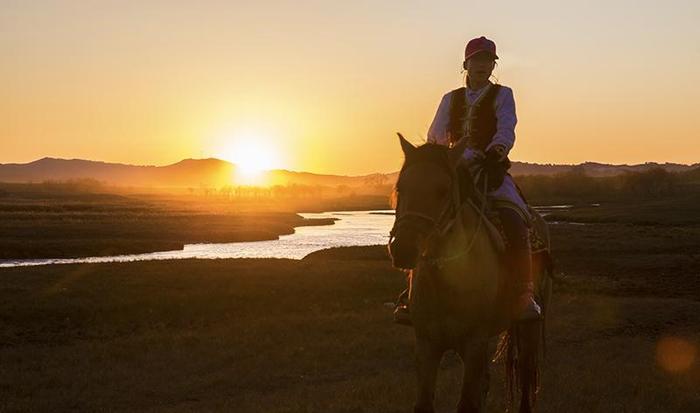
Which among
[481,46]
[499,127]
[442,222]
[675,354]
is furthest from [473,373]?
[675,354]

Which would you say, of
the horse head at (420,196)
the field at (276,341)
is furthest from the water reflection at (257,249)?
the horse head at (420,196)

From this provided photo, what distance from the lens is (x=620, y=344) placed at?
18.8m

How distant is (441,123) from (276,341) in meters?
14.0

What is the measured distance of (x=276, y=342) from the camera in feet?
65.7

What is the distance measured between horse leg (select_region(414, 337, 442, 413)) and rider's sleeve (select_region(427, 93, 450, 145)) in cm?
269

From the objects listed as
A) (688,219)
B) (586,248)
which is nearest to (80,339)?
(586,248)

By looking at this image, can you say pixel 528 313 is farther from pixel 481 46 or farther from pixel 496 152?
pixel 481 46

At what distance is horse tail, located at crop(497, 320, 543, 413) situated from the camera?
29.5ft

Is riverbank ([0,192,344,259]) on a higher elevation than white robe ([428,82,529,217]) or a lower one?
lower

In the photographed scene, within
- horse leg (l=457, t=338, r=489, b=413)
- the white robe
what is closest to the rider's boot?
the white robe

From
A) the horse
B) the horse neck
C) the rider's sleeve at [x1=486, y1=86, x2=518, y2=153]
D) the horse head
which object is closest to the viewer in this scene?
the horse head

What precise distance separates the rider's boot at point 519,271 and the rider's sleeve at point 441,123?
135 centimetres

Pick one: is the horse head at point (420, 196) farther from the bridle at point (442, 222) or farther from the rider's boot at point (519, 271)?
the rider's boot at point (519, 271)

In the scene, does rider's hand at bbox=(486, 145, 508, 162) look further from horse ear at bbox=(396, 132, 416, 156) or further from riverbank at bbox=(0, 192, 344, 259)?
riverbank at bbox=(0, 192, 344, 259)
